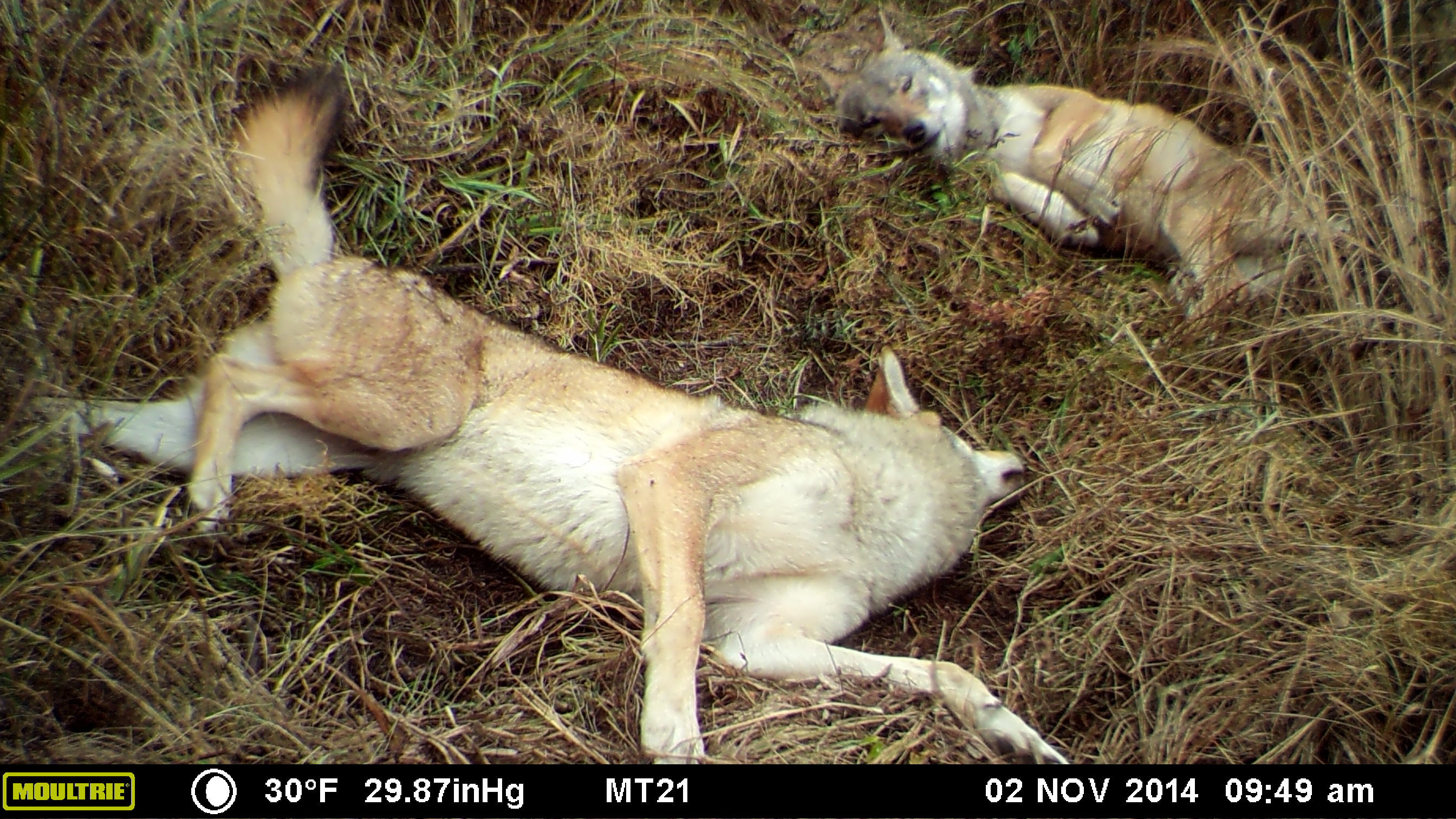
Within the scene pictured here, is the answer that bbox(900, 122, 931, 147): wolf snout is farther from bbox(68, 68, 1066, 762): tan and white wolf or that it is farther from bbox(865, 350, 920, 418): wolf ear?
bbox(68, 68, 1066, 762): tan and white wolf

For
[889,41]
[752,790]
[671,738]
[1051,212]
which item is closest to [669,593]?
[671,738]

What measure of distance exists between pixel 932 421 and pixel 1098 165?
2058 mm

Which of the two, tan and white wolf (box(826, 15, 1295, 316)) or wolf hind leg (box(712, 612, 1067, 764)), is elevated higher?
tan and white wolf (box(826, 15, 1295, 316))

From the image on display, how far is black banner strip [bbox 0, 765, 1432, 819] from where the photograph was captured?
2.41 meters

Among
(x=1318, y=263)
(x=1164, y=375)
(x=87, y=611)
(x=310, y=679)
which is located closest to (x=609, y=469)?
(x=310, y=679)

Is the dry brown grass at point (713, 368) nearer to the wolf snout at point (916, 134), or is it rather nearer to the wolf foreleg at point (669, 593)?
the wolf foreleg at point (669, 593)

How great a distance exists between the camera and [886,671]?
311 centimetres

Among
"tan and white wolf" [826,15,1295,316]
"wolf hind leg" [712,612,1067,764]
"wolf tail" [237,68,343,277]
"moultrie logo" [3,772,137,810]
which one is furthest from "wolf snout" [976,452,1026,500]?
"moultrie logo" [3,772,137,810]

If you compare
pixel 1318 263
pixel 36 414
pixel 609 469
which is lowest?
pixel 609 469

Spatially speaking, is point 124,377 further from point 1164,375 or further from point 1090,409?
point 1164,375

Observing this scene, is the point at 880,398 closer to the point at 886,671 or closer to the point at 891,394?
the point at 891,394

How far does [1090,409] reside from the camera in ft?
13.2

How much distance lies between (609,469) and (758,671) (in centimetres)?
85

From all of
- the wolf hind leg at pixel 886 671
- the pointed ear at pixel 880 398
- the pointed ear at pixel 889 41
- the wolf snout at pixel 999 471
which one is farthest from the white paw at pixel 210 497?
the pointed ear at pixel 889 41
